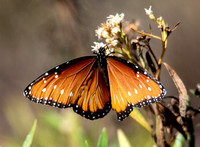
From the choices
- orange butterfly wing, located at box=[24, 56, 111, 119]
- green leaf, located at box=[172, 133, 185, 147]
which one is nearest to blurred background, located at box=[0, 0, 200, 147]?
green leaf, located at box=[172, 133, 185, 147]

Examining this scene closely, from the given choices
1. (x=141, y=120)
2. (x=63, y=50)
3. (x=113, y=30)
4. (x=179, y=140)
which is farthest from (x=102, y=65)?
(x=63, y=50)

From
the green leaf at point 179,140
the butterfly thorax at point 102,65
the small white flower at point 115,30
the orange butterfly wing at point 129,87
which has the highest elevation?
the small white flower at point 115,30

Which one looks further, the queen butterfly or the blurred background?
the blurred background

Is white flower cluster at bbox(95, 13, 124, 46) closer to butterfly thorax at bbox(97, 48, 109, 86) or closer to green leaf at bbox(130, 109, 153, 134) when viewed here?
butterfly thorax at bbox(97, 48, 109, 86)

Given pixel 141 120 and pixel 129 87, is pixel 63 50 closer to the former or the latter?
pixel 129 87

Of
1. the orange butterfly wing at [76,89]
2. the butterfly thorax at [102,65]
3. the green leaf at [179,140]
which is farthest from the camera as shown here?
the butterfly thorax at [102,65]

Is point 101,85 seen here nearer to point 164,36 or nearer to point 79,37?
point 164,36

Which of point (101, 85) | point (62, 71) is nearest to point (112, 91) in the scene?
point (101, 85)

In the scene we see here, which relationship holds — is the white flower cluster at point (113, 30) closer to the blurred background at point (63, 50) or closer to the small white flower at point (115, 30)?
the small white flower at point (115, 30)

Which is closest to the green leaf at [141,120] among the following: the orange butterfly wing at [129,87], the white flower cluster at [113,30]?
the orange butterfly wing at [129,87]
